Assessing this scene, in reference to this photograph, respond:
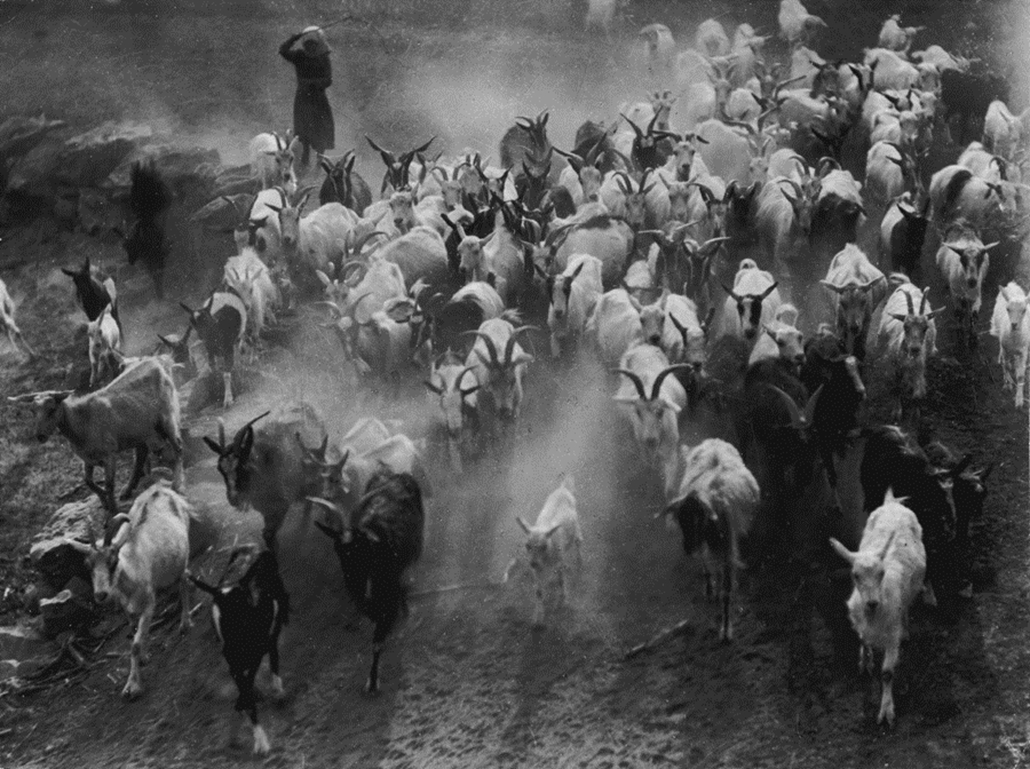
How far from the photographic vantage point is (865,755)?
8984mm

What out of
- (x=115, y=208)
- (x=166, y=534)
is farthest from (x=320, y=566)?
(x=115, y=208)

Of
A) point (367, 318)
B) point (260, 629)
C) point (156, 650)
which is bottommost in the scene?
point (156, 650)

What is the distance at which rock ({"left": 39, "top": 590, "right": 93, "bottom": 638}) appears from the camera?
1208 cm

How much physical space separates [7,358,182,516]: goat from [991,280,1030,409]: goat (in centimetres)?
870

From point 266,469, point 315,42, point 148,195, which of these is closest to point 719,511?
point 266,469

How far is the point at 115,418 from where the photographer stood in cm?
1284

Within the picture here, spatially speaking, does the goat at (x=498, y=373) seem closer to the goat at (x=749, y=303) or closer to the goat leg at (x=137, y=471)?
the goat at (x=749, y=303)

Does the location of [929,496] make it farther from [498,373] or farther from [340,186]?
[340,186]

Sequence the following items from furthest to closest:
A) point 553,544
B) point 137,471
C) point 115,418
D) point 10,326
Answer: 1. point 10,326
2. point 137,471
3. point 115,418
4. point 553,544

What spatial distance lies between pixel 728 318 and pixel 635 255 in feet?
9.62

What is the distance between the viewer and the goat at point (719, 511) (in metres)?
10.4

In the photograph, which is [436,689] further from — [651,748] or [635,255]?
[635,255]

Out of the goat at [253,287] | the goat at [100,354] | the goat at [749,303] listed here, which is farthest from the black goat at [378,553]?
the goat at [100,354]

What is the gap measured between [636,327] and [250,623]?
18.1ft
